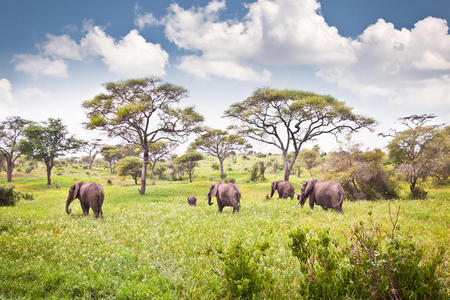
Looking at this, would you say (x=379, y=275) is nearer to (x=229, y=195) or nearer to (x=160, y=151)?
(x=229, y=195)

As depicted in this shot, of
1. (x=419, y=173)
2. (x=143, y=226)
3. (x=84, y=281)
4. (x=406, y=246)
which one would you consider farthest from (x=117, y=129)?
(x=419, y=173)

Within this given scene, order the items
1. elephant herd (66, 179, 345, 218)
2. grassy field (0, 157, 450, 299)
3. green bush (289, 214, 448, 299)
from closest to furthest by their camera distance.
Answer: green bush (289, 214, 448, 299) < grassy field (0, 157, 450, 299) < elephant herd (66, 179, 345, 218)

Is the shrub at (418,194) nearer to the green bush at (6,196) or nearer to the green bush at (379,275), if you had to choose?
the green bush at (379,275)

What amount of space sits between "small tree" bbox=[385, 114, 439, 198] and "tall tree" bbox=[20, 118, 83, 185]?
53336 millimetres

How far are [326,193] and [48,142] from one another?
166ft

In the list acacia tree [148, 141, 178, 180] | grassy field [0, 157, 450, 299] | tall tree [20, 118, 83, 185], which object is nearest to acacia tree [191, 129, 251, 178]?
acacia tree [148, 141, 178, 180]

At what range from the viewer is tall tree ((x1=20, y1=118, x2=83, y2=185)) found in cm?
4059

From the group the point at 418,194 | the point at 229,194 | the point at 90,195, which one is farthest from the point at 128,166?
the point at 418,194

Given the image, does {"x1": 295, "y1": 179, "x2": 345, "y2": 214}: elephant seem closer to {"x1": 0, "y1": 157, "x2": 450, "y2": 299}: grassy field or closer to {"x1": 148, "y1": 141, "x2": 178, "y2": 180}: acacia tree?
{"x1": 0, "y1": 157, "x2": 450, "y2": 299}: grassy field

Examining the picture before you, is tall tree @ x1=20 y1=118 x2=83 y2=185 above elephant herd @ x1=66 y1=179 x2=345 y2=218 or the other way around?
above

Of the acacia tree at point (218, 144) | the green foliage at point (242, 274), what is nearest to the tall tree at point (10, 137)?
the acacia tree at point (218, 144)

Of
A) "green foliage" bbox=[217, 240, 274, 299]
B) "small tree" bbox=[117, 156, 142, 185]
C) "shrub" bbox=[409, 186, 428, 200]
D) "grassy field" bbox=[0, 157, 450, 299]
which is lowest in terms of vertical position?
"shrub" bbox=[409, 186, 428, 200]

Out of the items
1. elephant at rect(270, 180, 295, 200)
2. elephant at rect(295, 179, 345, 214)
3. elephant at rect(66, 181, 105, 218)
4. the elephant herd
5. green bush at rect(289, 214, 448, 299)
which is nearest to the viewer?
green bush at rect(289, 214, 448, 299)

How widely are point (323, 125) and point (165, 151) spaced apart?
139ft
